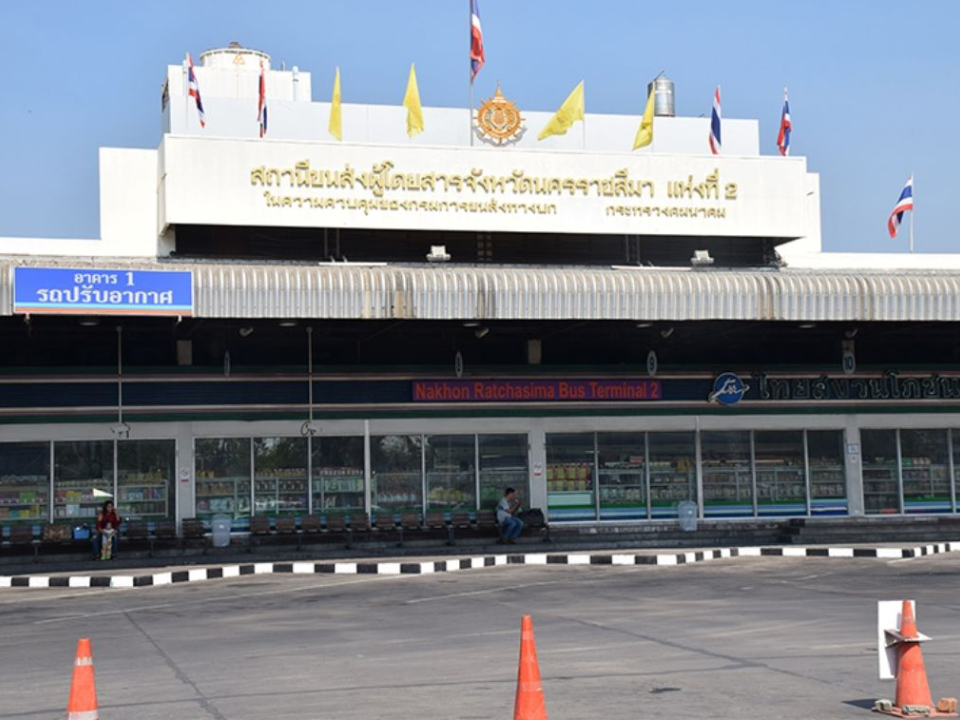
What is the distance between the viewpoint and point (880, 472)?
33.2 m

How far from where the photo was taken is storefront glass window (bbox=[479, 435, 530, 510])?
31000 millimetres

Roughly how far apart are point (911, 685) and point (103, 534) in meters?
20.7

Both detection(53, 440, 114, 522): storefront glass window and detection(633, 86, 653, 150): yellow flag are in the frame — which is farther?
detection(633, 86, 653, 150): yellow flag

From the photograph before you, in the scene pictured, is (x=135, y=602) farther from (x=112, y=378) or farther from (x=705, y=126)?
(x=705, y=126)

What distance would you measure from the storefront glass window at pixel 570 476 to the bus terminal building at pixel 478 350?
52 millimetres

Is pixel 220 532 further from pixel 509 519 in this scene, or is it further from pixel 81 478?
pixel 509 519

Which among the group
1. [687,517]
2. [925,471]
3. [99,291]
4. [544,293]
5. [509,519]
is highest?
[544,293]

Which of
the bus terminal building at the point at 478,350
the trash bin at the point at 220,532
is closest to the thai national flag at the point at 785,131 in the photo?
the bus terminal building at the point at 478,350

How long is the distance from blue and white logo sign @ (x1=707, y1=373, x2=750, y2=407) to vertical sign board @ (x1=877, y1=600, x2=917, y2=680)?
2190cm

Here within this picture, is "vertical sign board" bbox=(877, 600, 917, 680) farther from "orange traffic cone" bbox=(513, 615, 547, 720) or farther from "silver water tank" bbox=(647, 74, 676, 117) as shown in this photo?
"silver water tank" bbox=(647, 74, 676, 117)

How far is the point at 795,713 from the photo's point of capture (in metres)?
9.77

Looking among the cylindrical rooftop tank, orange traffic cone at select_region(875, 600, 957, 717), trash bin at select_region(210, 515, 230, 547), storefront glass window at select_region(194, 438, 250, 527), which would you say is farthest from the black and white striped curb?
the cylindrical rooftop tank

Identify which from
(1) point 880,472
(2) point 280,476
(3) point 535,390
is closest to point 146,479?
(2) point 280,476

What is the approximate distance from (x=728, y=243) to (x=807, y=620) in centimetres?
1806
